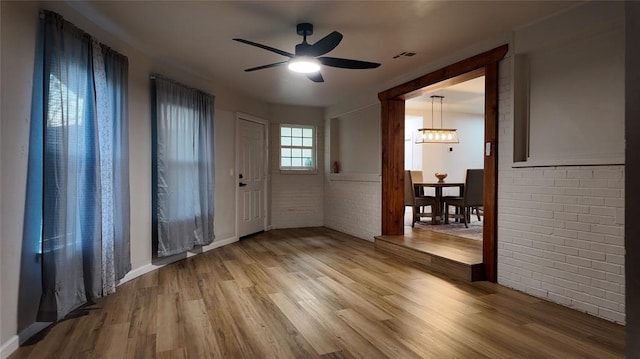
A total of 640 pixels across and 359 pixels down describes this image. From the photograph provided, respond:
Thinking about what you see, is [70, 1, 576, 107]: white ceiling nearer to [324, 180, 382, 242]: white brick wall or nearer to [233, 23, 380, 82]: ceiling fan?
[233, 23, 380, 82]: ceiling fan

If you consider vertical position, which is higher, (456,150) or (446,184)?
(456,150)

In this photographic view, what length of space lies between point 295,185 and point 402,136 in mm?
2563

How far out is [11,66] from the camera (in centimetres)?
209

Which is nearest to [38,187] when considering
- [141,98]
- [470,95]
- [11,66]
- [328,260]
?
[11,66]

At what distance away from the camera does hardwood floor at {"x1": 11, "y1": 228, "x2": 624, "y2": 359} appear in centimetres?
214

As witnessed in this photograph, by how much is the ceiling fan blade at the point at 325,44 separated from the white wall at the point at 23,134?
189 centimetres

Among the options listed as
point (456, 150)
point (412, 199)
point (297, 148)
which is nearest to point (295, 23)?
point (412, 199)

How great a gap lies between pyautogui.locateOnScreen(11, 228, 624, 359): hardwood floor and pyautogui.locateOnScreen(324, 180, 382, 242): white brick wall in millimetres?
1642

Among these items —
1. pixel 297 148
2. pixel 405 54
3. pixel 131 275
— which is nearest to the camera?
pixel 131 275

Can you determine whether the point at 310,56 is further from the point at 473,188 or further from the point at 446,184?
the point at 446,184

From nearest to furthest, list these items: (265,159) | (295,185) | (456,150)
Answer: (265,159), (295,185), (456,150)

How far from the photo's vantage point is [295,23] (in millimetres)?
3066

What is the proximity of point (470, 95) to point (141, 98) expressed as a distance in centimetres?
529

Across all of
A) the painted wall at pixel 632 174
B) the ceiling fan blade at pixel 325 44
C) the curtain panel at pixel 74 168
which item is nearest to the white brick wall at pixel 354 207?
the ceiling fan blade at pixel 325 44
